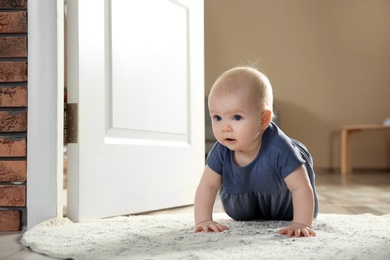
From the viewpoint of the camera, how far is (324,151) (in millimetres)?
5590

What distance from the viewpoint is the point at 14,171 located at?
4.66 ft

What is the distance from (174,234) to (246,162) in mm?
258

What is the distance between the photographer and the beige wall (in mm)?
5586

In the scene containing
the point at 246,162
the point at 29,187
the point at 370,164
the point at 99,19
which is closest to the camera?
the point at 246,162

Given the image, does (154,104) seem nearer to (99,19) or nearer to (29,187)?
(99,19)

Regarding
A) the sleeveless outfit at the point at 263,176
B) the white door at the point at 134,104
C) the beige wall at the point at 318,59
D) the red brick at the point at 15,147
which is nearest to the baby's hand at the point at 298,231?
the sleeveless outfit at the point at 263,176

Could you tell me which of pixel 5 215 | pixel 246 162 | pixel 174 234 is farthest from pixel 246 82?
pixel 5 215

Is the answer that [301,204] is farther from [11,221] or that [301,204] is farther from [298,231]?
[11,221]

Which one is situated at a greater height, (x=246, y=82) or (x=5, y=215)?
(x=246, y=82)

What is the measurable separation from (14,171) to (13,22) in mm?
411

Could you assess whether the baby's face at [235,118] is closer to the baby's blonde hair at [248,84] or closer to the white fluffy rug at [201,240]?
the baby's blonde hair at [248,84]

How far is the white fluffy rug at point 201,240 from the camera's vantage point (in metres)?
0.96

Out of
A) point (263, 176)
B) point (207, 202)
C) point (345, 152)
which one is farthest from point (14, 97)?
point (345, 152)

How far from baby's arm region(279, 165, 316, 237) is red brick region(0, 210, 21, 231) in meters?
0.72
